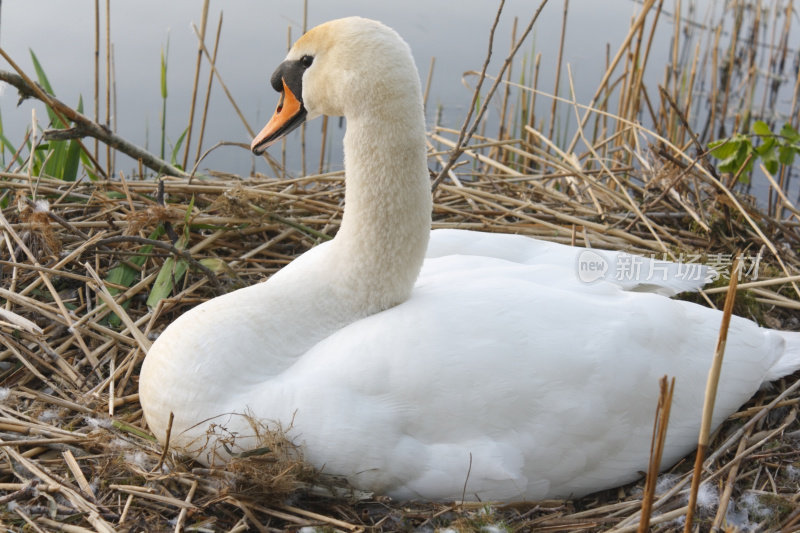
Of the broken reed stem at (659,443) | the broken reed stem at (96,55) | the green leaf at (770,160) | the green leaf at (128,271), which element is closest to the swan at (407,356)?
the broken reed stem at (659,443)

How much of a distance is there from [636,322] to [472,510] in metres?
0.76

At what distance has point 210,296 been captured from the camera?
340cm

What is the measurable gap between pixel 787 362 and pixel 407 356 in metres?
1.44

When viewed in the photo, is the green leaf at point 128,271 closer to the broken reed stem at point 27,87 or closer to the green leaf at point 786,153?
the broken reed stem at point 27,87

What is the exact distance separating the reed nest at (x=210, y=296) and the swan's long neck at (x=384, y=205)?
654 millimetres

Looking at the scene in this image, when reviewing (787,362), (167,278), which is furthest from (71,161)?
(787,362)

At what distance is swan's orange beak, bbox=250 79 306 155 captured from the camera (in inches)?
102

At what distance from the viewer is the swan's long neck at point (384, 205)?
241 cm

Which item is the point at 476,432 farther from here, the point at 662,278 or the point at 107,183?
the point at 107,183

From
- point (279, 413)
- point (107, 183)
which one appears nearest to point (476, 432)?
point (279, 413)

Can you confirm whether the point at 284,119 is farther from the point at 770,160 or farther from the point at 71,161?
the point at 770,160

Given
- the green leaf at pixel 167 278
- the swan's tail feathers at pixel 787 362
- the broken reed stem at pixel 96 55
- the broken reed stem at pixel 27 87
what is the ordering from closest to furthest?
1. the swan's tail feathers at pixel 787 362
2. the green leaf at pixel 167 278
3. the broken reed stem at pixel 27 87
4. the broken reed stem at pixel 96 55

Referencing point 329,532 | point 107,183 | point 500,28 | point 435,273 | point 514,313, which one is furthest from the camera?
point 500,28

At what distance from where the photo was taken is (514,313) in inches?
91.2
